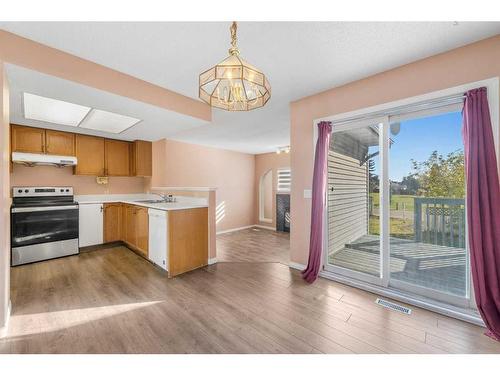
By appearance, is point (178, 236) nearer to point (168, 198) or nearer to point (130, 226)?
point (168, 198)

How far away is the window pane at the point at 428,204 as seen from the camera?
2.12 metres

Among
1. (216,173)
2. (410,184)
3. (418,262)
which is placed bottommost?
(418,262)

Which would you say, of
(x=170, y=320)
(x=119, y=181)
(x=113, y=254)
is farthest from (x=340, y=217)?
(x=119, y=181)

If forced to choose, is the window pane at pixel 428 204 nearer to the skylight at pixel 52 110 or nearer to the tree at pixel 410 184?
the tree at pixel 410 184

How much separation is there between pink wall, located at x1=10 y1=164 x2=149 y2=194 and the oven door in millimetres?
687

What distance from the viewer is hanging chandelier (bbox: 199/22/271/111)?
121 centimetres

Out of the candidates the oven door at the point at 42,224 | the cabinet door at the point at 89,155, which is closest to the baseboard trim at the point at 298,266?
the oven door at the point at 42,224

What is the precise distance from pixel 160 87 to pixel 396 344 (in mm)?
3491

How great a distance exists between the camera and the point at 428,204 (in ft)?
7.52

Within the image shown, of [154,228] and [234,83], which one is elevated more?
[234,83]

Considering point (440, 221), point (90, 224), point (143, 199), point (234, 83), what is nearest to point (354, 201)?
point (440, 221)

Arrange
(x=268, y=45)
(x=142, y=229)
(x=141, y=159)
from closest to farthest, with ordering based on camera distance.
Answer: (x=268, y=45) → (x=142, y=229) → (x=141, y=159)

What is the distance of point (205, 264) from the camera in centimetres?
337

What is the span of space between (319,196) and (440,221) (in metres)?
1.23
